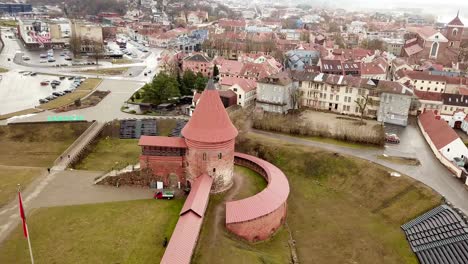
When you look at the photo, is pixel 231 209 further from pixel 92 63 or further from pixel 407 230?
pixel 92 63

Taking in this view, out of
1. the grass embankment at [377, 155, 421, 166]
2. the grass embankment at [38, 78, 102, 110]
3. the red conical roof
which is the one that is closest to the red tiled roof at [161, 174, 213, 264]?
the red conical roof

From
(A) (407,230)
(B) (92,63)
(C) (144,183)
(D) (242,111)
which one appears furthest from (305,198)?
(B) (92,63)

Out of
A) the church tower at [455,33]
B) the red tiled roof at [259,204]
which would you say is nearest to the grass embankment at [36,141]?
the red tiled roof at [259,204]

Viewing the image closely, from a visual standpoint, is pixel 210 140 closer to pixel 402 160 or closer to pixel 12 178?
pixel 12 178

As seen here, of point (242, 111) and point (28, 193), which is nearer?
point (28, 193)

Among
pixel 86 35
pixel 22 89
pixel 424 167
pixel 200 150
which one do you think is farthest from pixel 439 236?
pixel 86 35

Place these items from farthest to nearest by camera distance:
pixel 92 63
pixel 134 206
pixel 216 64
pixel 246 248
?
pixel 92 63 < pixel 216 64 < pixel 134 206 < pixel 246 248

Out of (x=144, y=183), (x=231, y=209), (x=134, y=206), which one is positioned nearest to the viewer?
(x=231, y=209)
